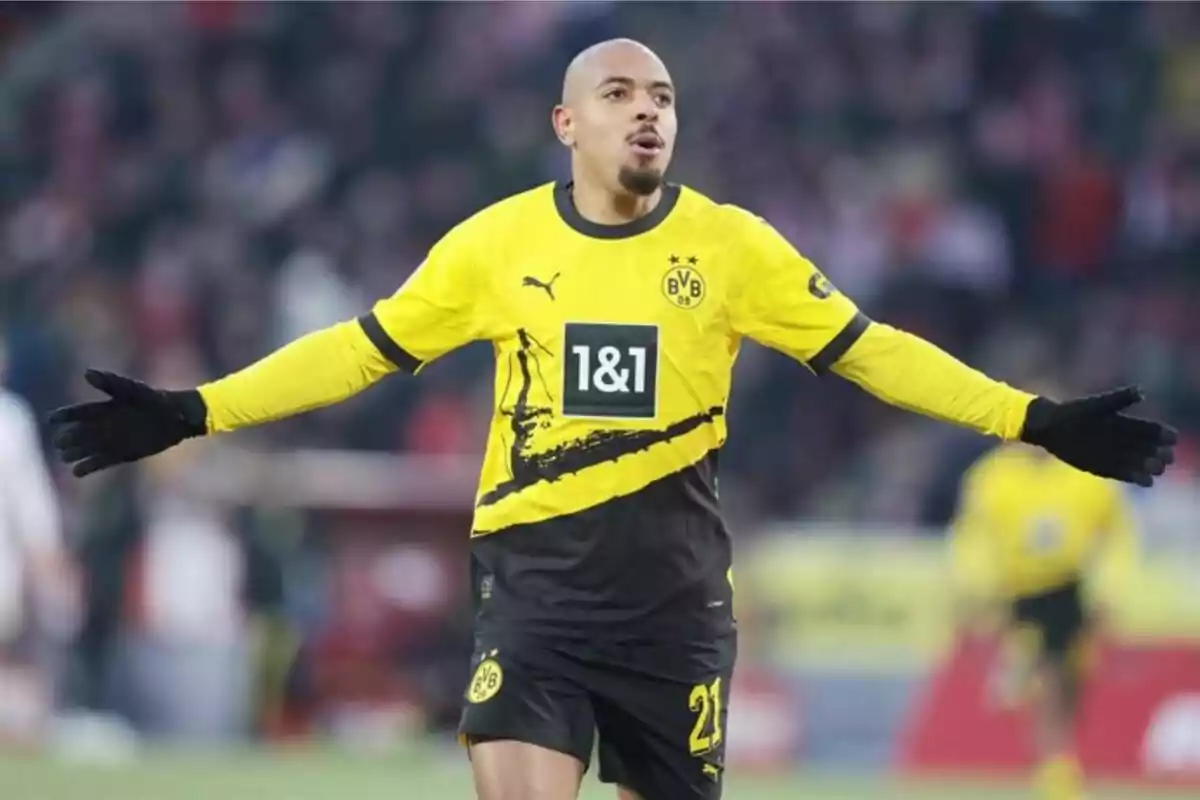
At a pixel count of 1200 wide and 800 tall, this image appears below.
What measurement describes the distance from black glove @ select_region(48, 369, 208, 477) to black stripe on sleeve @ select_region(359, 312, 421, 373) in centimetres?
50

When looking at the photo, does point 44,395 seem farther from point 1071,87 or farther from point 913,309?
point 1071,87

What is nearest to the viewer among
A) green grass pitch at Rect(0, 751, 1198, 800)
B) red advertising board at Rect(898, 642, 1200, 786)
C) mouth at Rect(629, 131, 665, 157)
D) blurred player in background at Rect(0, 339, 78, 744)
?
mouth at Rect(629, 131, 665, 157)

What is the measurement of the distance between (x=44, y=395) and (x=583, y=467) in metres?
12.5

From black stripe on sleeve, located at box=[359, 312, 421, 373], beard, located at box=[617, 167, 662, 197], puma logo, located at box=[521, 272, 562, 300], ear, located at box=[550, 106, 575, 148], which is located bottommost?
black stripe on sleeve, located at box=[359, 312, 421, 373]

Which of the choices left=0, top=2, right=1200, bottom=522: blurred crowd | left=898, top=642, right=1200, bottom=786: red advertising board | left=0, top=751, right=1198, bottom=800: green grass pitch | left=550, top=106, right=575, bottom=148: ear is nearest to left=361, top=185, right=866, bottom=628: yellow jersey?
left=550, top=106, right=575, bottom=148: ear

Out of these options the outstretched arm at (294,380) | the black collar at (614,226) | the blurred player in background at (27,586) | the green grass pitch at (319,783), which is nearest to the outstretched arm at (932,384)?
the black collar at (614,226)

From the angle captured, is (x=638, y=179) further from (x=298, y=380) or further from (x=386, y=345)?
(x=298, y=380)

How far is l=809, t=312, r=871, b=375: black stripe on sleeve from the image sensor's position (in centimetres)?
732

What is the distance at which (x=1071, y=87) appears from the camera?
21.3 metres

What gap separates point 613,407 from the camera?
719cm

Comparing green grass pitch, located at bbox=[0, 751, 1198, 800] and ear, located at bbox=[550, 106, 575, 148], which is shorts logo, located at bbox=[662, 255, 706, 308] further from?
green grass pitch, located at bbox=[0, 751, 1198, 800]

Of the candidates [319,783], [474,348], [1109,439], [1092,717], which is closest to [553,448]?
[1109,439]

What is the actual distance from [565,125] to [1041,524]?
7836 mm

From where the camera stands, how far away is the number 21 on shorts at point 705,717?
7195mm
